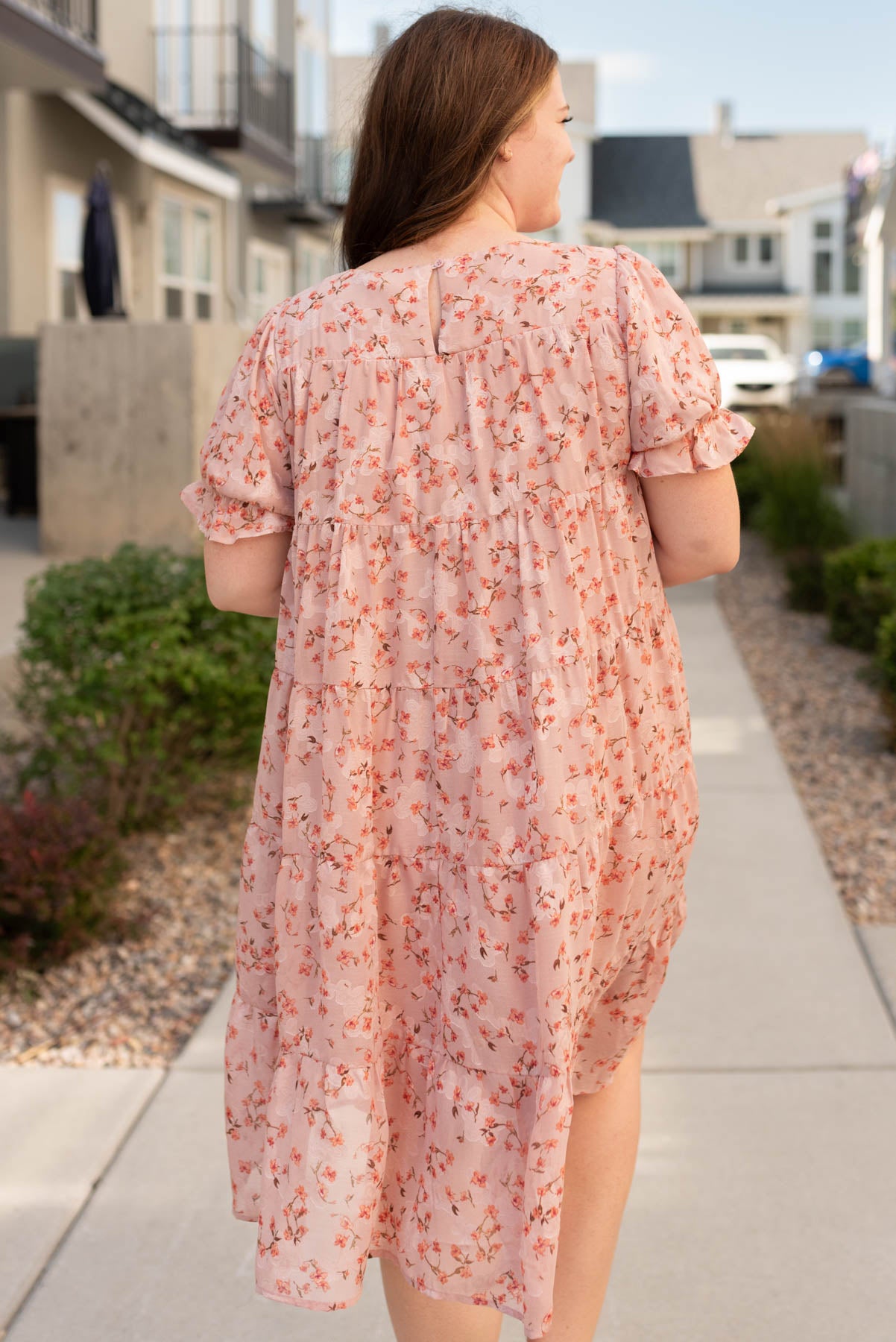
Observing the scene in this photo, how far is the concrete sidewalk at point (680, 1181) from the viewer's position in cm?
225

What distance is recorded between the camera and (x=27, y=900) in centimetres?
356

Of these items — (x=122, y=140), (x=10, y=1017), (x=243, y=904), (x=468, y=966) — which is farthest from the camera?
(x=122, y=140)

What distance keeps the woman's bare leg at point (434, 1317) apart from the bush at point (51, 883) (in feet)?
6.42

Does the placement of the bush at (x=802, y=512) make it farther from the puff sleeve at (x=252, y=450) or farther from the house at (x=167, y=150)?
the puff sleeve at (x=252, y=450)

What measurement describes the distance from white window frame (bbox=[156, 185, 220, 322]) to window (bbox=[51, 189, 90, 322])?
1717mm

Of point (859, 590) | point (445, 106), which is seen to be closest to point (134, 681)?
point (445, 106)

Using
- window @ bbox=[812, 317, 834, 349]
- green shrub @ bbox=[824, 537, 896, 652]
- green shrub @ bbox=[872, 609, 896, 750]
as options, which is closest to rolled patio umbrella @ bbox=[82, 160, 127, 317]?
green shrub @ bbox=[824, 537, 896, 652]

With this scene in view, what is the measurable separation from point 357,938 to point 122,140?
1401 centimetres

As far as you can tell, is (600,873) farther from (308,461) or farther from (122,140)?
(122,140)

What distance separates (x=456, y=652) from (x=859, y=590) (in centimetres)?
631

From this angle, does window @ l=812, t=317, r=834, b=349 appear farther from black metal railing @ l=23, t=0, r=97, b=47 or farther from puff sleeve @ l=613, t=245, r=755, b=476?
puff sleeve @ l=613, t=245, r=755, b=476

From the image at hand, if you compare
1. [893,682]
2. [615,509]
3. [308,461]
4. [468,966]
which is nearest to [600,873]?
[468,966]

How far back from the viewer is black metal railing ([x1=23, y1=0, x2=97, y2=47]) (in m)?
12.3

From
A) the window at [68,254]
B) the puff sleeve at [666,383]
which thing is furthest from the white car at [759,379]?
the puff sleeve at [666,383]
